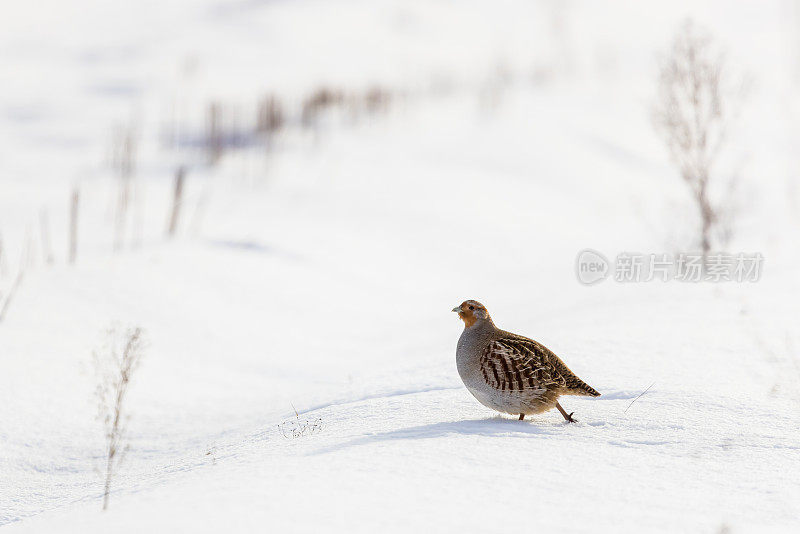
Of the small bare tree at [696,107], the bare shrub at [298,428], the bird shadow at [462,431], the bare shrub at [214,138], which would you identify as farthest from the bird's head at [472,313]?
the bare shrub at [214,138]

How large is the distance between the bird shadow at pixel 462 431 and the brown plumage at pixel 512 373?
10 cm

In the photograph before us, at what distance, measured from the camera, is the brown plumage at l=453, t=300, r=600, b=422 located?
12.6 ft

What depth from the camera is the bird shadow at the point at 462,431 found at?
3699 millimetres

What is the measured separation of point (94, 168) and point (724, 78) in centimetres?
1519

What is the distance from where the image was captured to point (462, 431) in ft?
12.5

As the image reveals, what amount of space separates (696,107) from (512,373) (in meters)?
7.24

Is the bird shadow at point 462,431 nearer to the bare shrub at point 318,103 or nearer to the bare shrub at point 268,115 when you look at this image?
the bare shrub at point 268,115

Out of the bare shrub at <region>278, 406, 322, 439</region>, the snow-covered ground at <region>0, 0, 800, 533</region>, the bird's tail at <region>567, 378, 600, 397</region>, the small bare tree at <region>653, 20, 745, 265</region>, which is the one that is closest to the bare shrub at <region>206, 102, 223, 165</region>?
the snow-covered ground at <region>0, 0, 800, 533</region>

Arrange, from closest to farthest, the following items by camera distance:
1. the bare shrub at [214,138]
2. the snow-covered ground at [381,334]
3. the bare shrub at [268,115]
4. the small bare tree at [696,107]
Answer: the snow-covered ground at [381,334] < the small bare tree at [696,107] < the bare shrub at [214,138] < the bare shrub at [268,115]

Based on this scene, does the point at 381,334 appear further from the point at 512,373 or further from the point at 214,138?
the point at 214,138

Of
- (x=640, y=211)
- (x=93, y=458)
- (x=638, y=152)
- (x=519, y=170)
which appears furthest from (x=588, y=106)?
(x=93, y=458)

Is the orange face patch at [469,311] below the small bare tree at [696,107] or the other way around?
below

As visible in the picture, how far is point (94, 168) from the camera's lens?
1812 cm

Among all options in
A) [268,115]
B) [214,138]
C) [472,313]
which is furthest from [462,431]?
[268,115]
